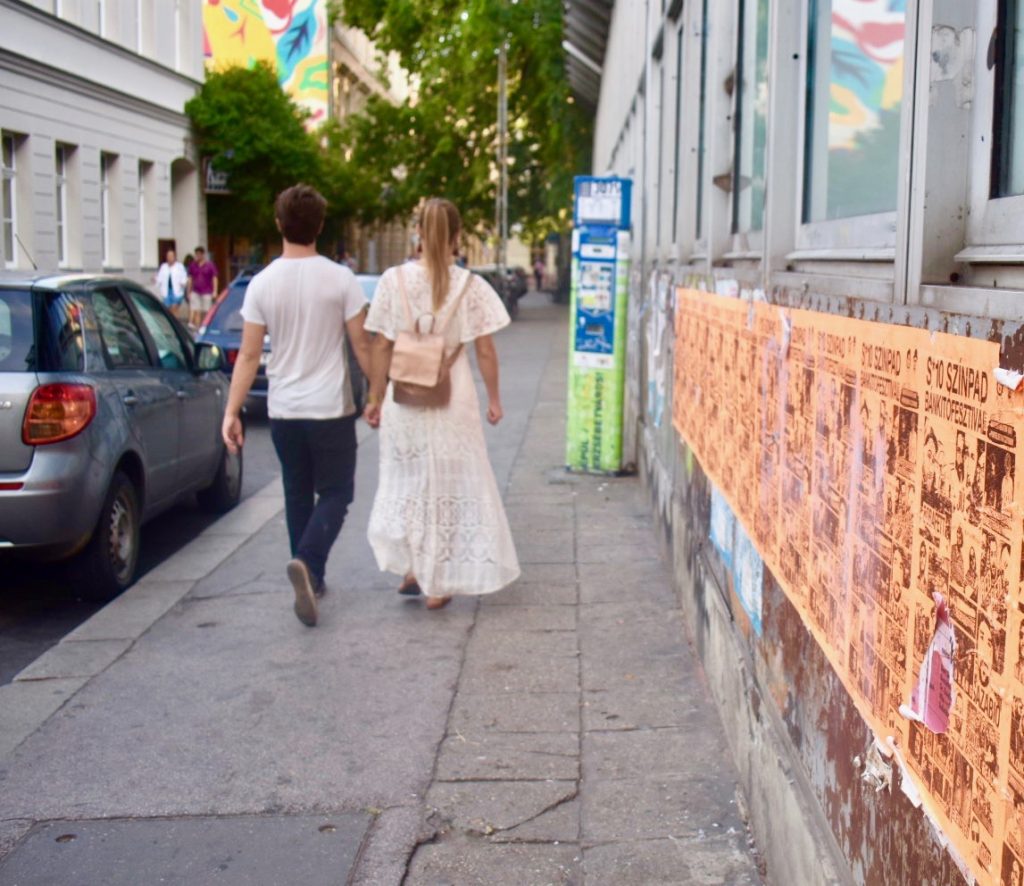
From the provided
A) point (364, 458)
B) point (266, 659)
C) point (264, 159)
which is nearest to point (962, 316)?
point (266, 659)

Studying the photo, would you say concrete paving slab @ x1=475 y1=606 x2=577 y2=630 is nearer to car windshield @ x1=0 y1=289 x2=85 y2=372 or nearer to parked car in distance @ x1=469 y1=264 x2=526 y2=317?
car windshield @ x1=0 y1=289 x2=85 y2=372

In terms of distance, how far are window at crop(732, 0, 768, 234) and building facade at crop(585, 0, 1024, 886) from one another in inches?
1.2

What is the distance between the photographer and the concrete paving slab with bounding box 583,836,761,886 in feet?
12.2

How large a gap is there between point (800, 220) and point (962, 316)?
205 cm

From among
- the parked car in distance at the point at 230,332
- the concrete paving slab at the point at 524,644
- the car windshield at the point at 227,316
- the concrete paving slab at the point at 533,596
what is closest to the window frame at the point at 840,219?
the concrete paving slab at the point at 524,644

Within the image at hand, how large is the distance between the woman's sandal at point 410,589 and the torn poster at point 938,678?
4.71 m

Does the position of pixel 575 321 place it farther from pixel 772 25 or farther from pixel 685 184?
pixel 772 25

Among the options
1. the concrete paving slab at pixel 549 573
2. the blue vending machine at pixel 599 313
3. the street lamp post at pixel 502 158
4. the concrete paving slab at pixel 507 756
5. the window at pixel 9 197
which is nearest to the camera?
the concrete paving slab at pixel 507 756

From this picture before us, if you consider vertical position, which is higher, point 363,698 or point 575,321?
point 575,321

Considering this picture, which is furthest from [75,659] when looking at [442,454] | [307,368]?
[442,454]

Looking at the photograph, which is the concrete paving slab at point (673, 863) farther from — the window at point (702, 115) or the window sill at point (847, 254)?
the window at point (702, 115)

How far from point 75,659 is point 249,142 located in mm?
30308

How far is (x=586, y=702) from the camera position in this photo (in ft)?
17.2

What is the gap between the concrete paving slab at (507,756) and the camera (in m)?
4.52
